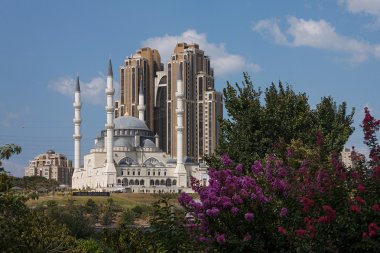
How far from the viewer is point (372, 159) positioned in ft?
38.0

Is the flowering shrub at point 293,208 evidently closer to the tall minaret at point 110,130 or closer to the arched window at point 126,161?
the tall minaret at point 110,130

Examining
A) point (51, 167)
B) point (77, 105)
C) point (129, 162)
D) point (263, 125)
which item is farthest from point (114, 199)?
point (51, 167)

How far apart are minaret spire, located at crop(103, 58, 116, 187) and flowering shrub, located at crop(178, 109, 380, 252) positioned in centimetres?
9451

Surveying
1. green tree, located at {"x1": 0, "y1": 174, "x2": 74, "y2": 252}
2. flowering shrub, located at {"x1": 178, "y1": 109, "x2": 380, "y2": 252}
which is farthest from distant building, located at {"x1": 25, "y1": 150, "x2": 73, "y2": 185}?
flowering shrub, located at {"x1": 178, "y1": 109, "x2": 380, "y2": 252}

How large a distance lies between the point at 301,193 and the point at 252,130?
50.9 ft

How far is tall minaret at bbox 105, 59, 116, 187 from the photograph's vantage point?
10800 centimetres

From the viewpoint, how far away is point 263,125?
27.7 m

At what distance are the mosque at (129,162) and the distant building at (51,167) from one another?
59.6 metres

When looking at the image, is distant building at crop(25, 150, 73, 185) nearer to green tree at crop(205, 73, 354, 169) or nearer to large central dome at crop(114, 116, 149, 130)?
large central dome at crop(114, 116, 149, 130)

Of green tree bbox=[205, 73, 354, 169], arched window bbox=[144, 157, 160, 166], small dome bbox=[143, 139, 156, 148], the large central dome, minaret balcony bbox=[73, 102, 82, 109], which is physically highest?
minaret balcony bbox=[73, 102, 82, 109]

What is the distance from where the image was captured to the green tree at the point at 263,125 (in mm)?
27391

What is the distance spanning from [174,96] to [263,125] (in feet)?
391

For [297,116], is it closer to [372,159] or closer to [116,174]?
[372,159]

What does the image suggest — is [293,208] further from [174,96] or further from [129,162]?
[174,96]
